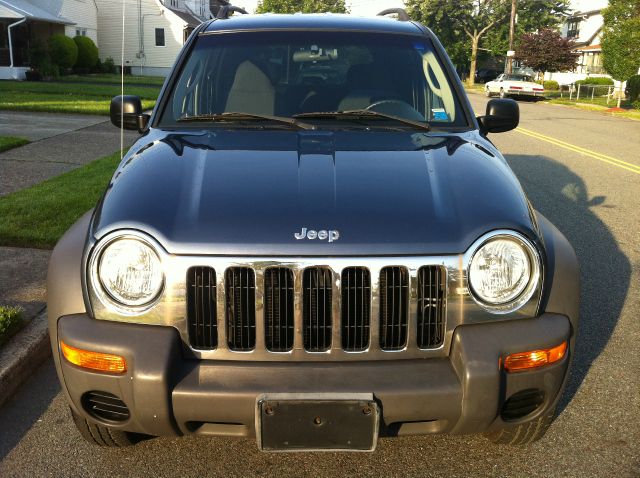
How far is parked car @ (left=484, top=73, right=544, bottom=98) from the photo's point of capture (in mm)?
36506

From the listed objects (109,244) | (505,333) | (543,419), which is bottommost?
(543,419)

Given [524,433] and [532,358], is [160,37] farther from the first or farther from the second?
[532,358]

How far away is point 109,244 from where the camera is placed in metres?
2.68

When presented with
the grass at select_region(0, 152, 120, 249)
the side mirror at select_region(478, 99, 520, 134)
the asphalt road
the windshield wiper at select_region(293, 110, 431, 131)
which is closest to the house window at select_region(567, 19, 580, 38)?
the grass at select_region(0, 152, 120, 249)

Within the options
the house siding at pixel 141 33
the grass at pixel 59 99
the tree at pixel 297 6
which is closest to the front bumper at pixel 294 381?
the grass at pixel 59 99

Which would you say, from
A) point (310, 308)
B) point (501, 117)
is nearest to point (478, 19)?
point (501, 117)

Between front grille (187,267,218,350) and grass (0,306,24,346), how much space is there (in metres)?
1.89

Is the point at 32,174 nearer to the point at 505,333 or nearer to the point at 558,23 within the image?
→ the point at 505,333

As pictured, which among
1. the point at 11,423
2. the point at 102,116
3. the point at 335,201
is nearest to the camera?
the point at 335,201

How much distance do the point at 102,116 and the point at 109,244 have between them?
49.2 feet

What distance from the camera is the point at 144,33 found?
47.9 metres

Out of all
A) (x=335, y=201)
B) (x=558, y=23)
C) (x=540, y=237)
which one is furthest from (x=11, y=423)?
(x=558, y=23)

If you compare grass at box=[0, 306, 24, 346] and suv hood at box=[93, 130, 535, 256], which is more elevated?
suv hood at box=[93, 130, 535, 256]

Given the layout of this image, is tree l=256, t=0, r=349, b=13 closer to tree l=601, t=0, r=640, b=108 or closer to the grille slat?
tree l=601, t=0, r=640, b=108
